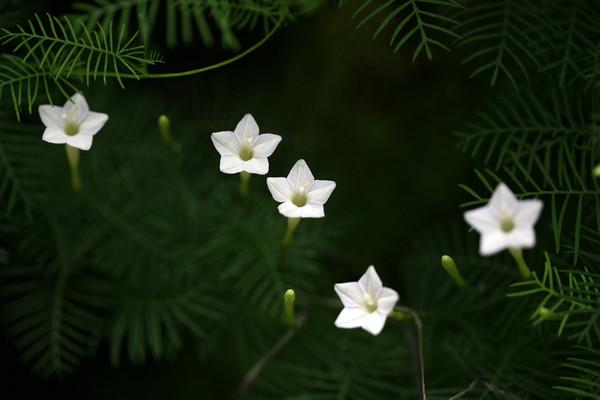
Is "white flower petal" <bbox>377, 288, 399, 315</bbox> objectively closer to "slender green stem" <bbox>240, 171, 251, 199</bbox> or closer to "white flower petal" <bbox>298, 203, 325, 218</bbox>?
"white flower petal" <bbox>298, 203, 325, 218</bbox>

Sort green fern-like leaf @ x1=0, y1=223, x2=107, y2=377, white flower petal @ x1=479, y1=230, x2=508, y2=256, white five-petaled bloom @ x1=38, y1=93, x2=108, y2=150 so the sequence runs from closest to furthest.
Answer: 1. white flower petal @ x1=479, y1=230, x2=508, y2=256
2. white five-petaled bloom @ x1=38, y1=93, x2=108, y2=150
3. green fern-like leaf @ x1=0, y1=223, x2=107, y2=377

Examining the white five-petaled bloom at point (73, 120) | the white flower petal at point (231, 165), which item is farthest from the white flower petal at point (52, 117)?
the white flower petal at point (231, 165)

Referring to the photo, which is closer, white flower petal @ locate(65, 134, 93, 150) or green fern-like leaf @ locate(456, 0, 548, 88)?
white flower petal @ locate(65, 134, 93, 150)

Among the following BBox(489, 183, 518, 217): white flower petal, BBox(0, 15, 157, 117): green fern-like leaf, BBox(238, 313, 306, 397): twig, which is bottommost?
BBox(238, 313, 306, 397): twig

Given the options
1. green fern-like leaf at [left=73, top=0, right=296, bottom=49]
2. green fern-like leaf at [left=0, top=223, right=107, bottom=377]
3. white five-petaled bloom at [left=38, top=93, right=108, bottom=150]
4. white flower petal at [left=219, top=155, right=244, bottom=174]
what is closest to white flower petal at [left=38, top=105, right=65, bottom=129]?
white five-petaled bloom at [left=38, top=93, right=108, bottom=150]

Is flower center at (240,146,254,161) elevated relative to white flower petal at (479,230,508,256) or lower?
elevated

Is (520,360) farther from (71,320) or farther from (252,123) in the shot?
(71,320)

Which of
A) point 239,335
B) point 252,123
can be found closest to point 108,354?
point 239,335
